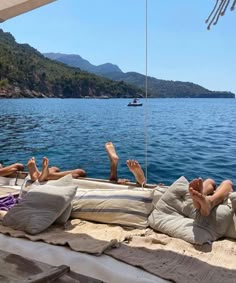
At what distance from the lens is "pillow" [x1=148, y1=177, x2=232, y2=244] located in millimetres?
2436

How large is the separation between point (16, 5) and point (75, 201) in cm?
167

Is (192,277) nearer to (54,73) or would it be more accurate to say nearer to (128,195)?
(128,195)

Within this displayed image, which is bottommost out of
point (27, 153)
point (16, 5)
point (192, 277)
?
point (27, 153)

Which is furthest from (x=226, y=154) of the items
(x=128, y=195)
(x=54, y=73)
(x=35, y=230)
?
(x=54, y=73)

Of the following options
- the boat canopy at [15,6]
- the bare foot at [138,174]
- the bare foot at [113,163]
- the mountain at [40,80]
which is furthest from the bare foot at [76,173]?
the mountain at [40,80]

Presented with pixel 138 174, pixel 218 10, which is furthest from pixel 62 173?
pixel 218 10

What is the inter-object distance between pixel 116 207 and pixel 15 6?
181 cm

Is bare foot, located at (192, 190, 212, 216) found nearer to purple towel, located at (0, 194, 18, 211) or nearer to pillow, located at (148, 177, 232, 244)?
pillow, located at (148, 177, 232, 244)

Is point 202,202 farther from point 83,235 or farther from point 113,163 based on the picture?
point 113,163

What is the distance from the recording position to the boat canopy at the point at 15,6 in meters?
2.73

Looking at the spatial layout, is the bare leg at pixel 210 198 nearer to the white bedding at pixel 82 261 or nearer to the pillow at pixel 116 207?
the pillow at pixel 116 207

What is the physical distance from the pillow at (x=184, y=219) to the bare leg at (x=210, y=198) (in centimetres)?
4

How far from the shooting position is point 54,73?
267 feet

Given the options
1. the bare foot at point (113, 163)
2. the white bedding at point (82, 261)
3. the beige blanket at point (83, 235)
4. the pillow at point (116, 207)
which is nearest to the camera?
the white bedding at point (82, 261)
